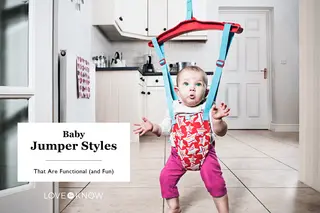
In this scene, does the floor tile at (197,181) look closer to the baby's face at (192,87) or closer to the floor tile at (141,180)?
the floor tile at (141,180)

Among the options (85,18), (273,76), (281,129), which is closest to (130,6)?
(85,18)

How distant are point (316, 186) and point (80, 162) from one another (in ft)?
3.55

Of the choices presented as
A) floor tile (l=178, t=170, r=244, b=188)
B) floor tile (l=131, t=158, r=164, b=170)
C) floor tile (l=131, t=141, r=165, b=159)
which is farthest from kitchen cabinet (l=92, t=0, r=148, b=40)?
floor tile (l=178, t=170, r=244, b=188)

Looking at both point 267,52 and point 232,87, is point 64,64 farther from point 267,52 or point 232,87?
point 267,52

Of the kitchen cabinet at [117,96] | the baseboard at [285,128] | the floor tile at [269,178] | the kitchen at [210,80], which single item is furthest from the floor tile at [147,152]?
the baseboard at [285,128]

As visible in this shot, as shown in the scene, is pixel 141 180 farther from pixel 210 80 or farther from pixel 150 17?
pixel 150 17

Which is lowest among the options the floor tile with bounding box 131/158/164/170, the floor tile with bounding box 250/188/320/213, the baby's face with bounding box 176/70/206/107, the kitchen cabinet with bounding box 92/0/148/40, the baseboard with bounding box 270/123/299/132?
the floor tile with bounding box 131/158/164/170

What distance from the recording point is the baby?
3.26 feet

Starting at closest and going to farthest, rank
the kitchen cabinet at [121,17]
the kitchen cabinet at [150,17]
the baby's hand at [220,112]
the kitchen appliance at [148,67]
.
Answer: the baby's hand at [220,112] → the kitchen cabinet at [121,17] → the kitchen cabinet at [150,17] → the kitchen appliance at [148,67]

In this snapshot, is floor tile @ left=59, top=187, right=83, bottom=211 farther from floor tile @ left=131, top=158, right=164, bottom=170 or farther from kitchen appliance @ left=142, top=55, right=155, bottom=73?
kitchen appliance @ left=142, top=55, right=155, bottom=73

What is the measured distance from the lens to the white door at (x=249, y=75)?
524 cm

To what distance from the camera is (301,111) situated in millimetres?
1589

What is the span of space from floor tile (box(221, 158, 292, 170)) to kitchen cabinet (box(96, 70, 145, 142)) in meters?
1.37

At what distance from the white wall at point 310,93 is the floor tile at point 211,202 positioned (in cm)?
34
